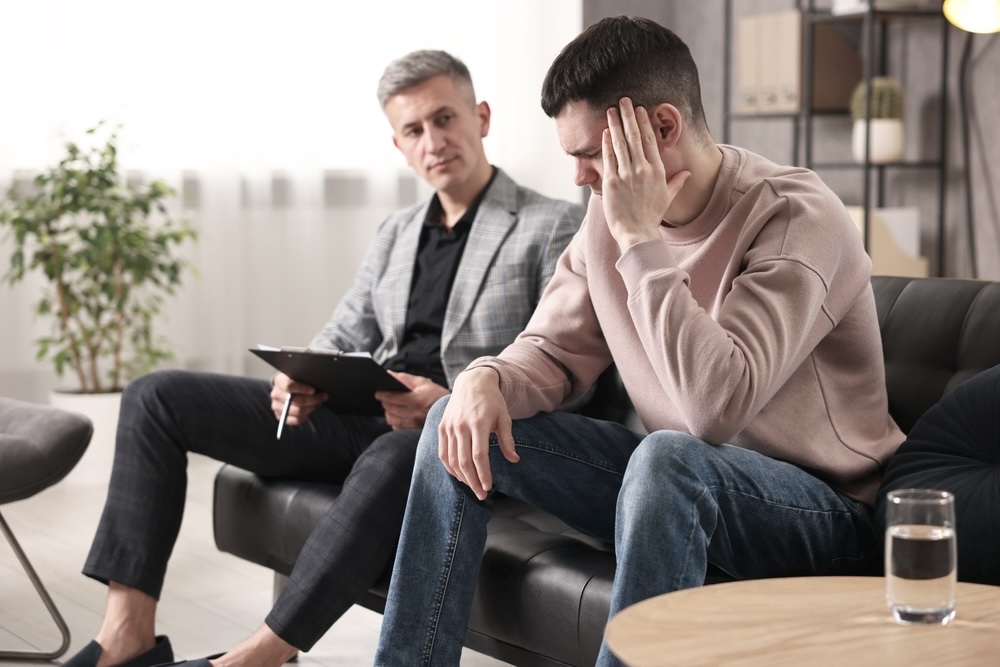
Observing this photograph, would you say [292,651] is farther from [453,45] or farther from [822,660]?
[453,45]

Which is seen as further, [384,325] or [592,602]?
[384,325]

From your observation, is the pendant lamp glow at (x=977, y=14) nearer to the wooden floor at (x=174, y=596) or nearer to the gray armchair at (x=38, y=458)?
the wooden floor at (x=174, y=596)

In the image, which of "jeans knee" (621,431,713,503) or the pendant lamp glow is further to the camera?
the pendant lamp glow

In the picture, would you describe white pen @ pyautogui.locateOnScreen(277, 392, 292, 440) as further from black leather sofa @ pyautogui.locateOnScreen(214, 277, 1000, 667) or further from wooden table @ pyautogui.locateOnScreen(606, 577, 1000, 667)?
wooden table @ pyautogui.locateOnScreen(606, 577, 1000, 667)

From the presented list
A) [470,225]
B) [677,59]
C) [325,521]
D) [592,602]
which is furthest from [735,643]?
[470,225]

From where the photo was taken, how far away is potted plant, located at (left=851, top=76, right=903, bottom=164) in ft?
14.3

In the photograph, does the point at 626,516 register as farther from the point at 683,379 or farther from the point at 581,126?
the point at 581,126

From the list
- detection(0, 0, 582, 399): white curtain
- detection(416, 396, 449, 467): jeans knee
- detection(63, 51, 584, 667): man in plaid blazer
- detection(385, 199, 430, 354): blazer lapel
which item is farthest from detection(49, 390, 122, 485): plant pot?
detection(416, 396, 449, 467): jeans knee

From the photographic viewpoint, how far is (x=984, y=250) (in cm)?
443

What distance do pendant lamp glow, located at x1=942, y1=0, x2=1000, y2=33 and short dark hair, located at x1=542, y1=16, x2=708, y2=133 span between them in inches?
28.9

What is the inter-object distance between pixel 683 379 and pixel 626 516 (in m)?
0.20

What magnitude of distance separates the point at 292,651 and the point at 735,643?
1.03m

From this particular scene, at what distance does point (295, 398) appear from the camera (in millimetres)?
2150

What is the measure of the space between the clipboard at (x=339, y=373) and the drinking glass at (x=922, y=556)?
0.99 meters
